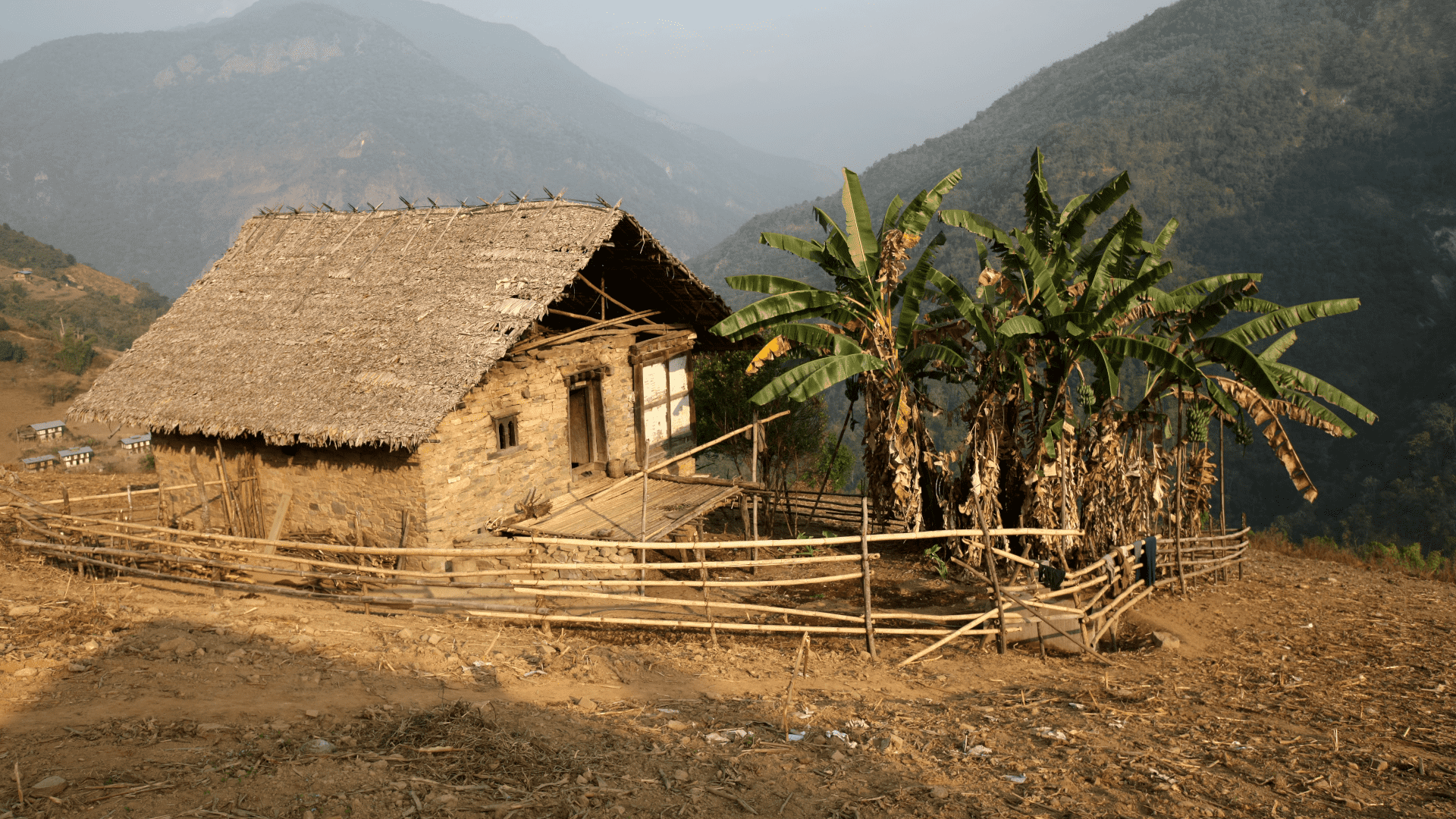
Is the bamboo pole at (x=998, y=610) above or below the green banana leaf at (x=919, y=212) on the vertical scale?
below

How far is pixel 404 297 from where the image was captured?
35.8 feet

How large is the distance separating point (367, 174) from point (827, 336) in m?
157

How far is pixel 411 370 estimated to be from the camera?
9.72 metres

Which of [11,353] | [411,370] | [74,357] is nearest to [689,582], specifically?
[411,370]

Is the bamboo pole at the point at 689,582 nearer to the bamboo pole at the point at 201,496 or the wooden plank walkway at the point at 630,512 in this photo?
the wooden plank walkway at the point at 630,512

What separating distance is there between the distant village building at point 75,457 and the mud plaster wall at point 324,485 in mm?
13181

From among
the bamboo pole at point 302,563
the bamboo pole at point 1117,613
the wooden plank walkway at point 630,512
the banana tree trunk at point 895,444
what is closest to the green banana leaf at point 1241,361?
the bamboo pole at point 1117,613

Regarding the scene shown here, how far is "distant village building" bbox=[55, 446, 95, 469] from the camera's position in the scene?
21.0 meters

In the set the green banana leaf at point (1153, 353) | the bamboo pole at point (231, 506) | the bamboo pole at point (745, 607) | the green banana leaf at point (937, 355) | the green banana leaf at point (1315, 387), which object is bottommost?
the bamboo pole at point (745, 607)

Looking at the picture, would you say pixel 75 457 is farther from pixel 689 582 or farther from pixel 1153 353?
pixel 1153 353

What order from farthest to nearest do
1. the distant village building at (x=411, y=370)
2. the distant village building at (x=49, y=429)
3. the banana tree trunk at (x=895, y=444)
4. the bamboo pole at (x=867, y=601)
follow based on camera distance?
the distant village building at (x=49, y=429), the banana tree trunk at (x=895, y=444), the distant village building at (x=411, y=370), the bamboo pole at (x=867, y=601)

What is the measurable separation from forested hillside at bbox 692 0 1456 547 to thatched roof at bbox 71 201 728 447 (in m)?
19.3

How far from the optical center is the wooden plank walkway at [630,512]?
10227 millimetres

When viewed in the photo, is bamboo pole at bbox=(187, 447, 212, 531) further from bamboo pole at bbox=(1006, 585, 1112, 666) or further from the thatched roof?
bamboo pole at bbox=(1006, 585, 1112, 666)
